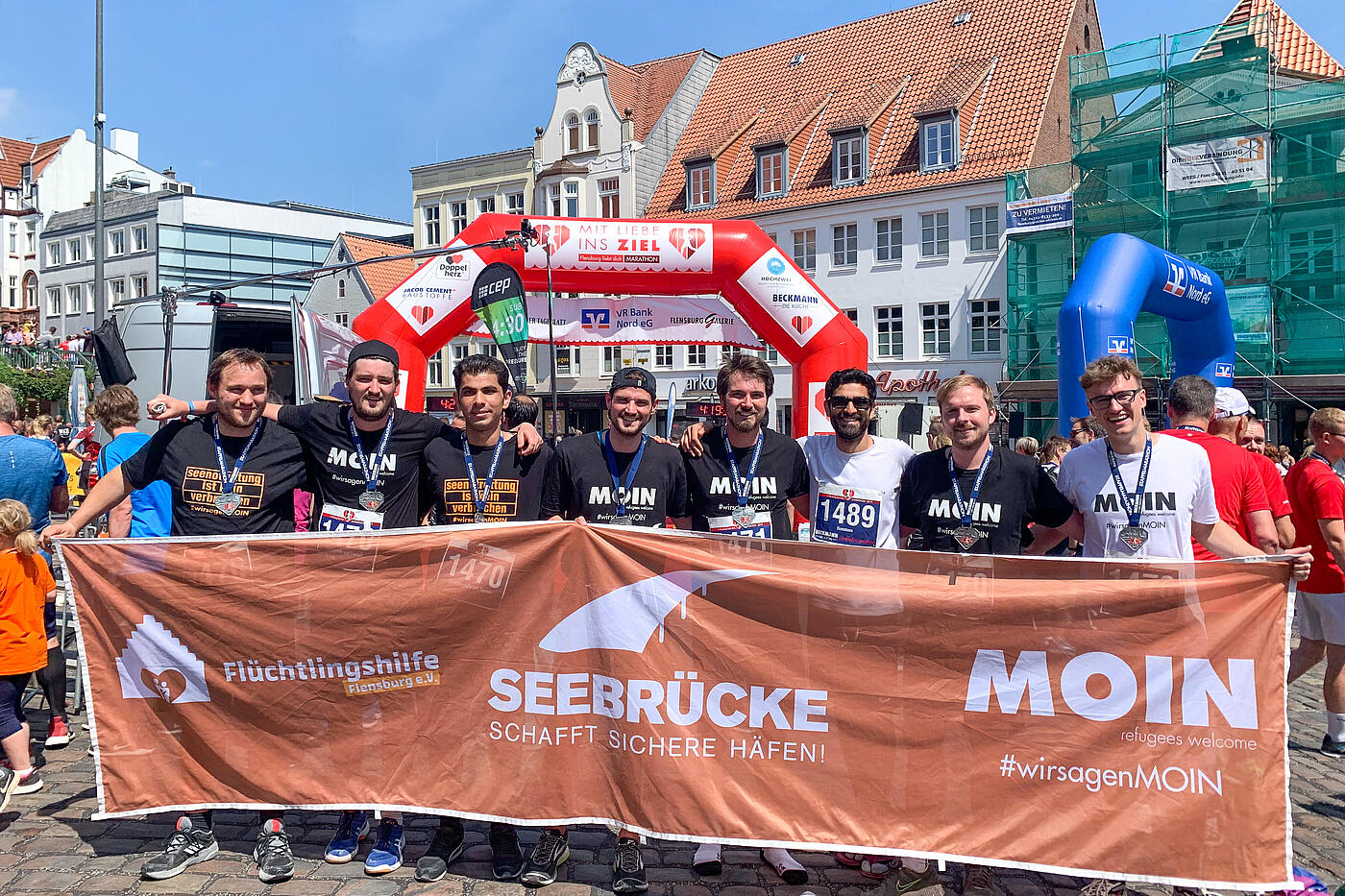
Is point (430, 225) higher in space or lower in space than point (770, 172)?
higher

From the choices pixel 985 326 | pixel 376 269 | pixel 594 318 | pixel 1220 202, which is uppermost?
pixel 376 269

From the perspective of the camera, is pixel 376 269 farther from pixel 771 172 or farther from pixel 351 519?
pixel 351 519

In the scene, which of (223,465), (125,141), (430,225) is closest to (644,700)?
(223,465)

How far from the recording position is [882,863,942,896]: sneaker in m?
3.91

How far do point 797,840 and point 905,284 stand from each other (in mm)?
30515

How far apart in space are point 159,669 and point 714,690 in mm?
2325

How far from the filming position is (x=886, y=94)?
3566 cm

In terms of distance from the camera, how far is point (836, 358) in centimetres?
1216

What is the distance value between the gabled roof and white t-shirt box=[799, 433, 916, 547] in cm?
7437

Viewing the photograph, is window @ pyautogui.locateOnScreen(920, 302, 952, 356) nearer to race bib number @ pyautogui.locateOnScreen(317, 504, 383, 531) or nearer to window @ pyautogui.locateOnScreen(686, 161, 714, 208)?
window @ pyautogui.locateOnScreen(686, 161, 714, 208)

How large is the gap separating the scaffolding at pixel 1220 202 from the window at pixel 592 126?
1697 cm

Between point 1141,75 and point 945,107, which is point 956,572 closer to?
point 1141,75


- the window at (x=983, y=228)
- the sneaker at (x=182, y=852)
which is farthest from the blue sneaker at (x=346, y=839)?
the window at (x=983, y=228)

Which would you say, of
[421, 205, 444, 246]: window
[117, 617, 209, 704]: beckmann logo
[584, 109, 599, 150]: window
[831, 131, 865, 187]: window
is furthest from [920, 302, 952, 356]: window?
[117, 617, 209, 704]: beckmann logo
